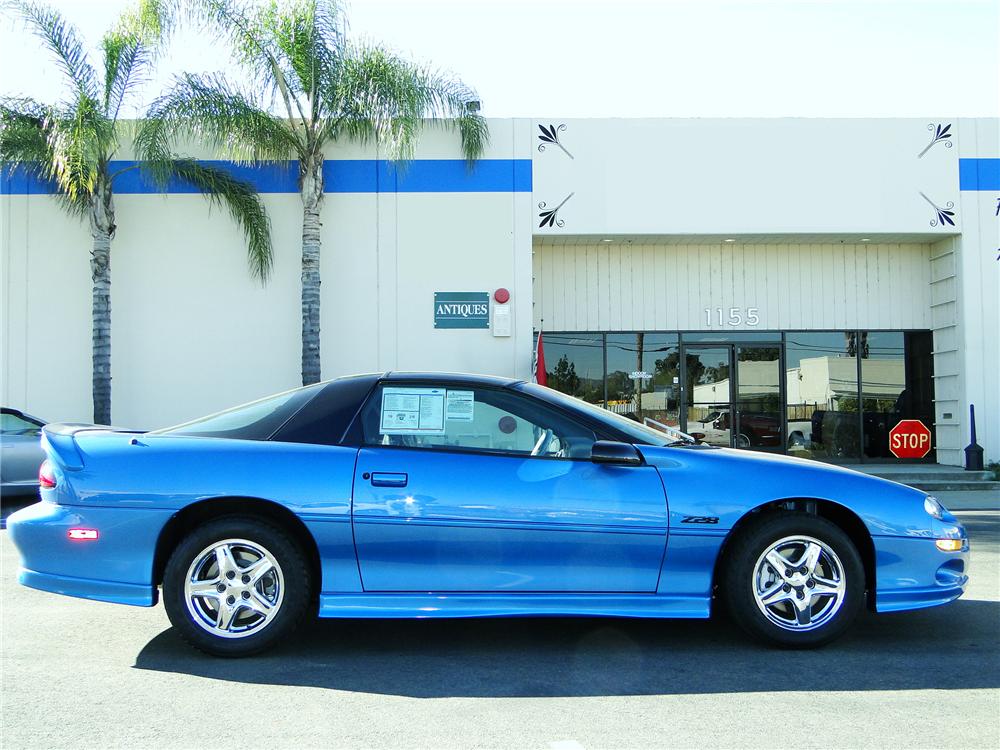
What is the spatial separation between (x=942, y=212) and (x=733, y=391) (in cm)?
455

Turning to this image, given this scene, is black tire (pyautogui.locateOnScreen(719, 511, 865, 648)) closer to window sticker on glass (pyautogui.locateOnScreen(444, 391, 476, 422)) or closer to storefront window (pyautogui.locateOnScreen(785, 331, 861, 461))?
window sticker on glass (pyautogui.locateOnScreen(444, 391, 476, 422))

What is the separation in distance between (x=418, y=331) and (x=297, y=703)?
36.7 feet

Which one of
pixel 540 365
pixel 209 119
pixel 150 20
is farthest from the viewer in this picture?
pixel 540 365

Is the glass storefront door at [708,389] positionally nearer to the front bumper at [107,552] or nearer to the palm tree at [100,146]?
the palm tree at [100,146]

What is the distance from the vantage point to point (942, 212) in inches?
579

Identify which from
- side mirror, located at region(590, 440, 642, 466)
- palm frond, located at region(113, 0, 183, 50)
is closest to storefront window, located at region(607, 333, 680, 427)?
palm frond, located at region(113, 0, 183, 50)

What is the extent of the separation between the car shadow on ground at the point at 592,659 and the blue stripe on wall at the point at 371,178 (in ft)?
34.9

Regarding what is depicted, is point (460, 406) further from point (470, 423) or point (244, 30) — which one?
point (244, 30)

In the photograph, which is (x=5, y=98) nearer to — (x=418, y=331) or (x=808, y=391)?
(x=418, y=331)

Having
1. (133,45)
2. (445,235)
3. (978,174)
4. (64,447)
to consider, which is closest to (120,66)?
(133,45)

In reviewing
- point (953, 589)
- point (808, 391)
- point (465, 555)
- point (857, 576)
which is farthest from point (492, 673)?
point (808, 391)

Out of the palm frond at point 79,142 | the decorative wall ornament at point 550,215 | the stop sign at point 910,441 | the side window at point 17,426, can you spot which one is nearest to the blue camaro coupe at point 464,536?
the side window at point 17,426

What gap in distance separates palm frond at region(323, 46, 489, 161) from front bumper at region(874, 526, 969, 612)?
33.8 ft

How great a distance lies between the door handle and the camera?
4.20 m
